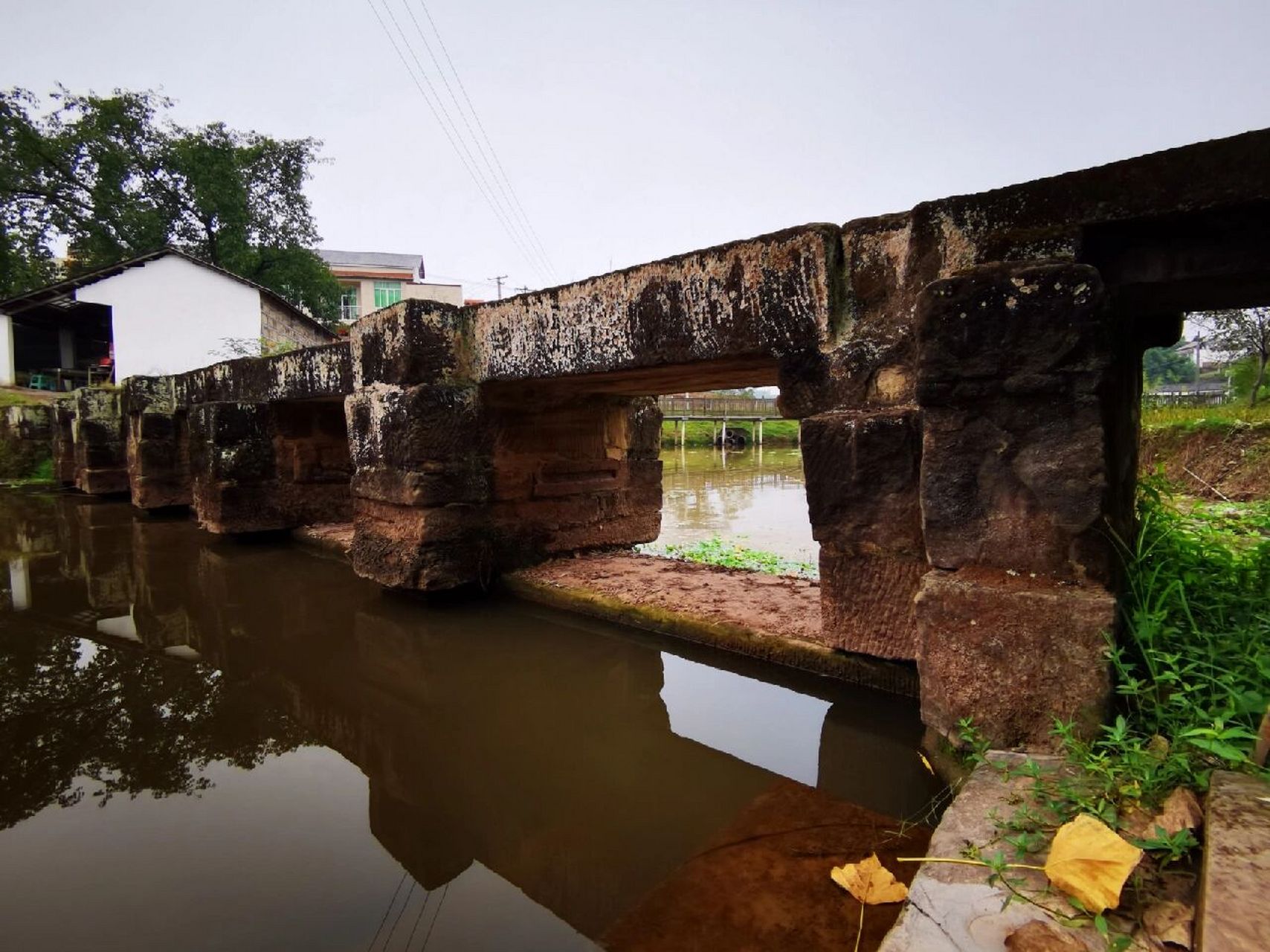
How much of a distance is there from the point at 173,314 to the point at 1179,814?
24.2 metres

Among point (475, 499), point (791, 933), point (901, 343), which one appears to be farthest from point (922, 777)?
point (475, 499)

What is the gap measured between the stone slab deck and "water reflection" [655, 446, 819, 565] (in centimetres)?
75

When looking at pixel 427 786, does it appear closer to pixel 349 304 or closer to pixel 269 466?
pixel 269 466

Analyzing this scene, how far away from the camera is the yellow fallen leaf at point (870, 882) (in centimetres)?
127

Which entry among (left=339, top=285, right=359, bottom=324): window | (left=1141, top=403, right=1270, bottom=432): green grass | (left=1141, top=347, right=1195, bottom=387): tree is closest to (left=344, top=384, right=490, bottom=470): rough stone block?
(left=1141, top=403, right=1270, bottom=432): green grass

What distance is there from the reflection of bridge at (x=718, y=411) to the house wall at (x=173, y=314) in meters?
13.9

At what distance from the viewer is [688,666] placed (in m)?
2.65

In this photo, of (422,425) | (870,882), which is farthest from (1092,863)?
(422,425)

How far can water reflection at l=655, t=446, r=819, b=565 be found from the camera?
215 inches

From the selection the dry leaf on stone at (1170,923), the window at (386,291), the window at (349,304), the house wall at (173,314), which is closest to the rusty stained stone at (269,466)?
the dry leaf on stone at (1170,923)

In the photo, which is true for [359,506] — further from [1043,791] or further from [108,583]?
[1043,791]

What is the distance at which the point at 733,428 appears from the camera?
28844 mm

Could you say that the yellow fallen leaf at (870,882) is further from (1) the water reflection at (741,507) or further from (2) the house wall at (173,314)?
(2) the house wall at (173,314)

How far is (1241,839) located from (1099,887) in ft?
0.66
